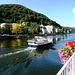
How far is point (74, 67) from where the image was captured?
3.91 m

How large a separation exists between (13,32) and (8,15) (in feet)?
260

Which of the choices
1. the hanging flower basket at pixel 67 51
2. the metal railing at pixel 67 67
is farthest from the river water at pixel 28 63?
the metal railing at pixel 67 67

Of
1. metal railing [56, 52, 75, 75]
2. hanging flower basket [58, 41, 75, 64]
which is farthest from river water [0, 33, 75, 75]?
metal railing [56, 52, 75, 75]

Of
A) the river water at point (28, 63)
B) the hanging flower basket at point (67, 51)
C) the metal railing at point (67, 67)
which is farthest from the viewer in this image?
the river water at point (28, 63)

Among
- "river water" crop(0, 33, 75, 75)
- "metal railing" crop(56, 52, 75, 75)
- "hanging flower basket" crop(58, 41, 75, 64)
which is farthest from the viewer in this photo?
"river water" crop(0, 33, 75, 75)

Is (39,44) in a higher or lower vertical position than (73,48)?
lower

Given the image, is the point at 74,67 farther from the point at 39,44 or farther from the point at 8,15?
the point at 8,15

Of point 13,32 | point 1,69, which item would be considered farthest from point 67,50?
point 13,32

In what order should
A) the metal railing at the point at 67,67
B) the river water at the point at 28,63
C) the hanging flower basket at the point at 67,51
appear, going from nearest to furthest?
the metal railing at the point at 67,67 → the hanging flower basket at the point at 67,51 → the river water at the point at 28,63

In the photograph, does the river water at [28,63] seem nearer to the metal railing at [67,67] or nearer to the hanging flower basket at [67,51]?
the hanging flower basket at [67,51]

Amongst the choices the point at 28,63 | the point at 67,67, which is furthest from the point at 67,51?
the point at 28,63

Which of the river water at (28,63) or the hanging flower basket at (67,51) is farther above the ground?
the hanging flower basket at (67,51)

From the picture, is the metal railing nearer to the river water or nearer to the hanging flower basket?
the hanging flower basket

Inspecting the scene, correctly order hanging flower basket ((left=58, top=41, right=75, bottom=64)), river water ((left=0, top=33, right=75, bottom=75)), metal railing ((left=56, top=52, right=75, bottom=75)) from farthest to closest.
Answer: river water ((left=0, top=33, right=75, bottom=75)) → hanging flower basket ((left=58, top=41, right=75, bottom=64)) → metal railing ((left=56, top=52, right=75, bottom=75))
